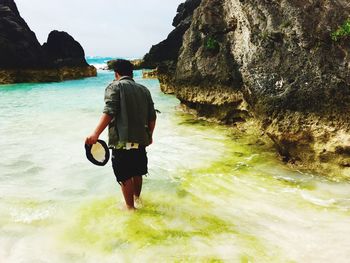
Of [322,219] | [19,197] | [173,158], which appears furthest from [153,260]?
[173,158]

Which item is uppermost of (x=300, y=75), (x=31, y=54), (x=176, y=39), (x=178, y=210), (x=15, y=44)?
(x=176, y=39)

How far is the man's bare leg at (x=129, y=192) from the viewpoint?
443 cm

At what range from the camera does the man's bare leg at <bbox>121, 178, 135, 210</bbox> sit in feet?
14.5

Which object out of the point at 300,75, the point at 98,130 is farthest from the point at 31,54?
the point at 98,130

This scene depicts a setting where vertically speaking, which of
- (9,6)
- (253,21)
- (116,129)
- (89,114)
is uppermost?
(9,6)

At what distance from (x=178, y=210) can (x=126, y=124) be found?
1537 mm

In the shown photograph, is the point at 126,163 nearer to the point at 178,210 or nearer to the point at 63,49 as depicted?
the point at 178,210

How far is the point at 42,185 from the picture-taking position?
597 cm

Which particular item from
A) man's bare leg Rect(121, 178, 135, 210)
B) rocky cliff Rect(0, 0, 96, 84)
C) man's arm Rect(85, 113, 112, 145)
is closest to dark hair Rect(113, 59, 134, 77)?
man's arm Rect(85, 113, 112, 145)

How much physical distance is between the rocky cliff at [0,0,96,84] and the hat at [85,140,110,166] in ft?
137

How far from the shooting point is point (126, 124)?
4.20 metres

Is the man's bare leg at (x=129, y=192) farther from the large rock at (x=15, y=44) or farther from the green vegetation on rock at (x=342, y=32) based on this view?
the large rock at (x=15, y=44)

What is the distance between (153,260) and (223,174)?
301cm

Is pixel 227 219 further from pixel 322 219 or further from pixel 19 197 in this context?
pixel 19 197
